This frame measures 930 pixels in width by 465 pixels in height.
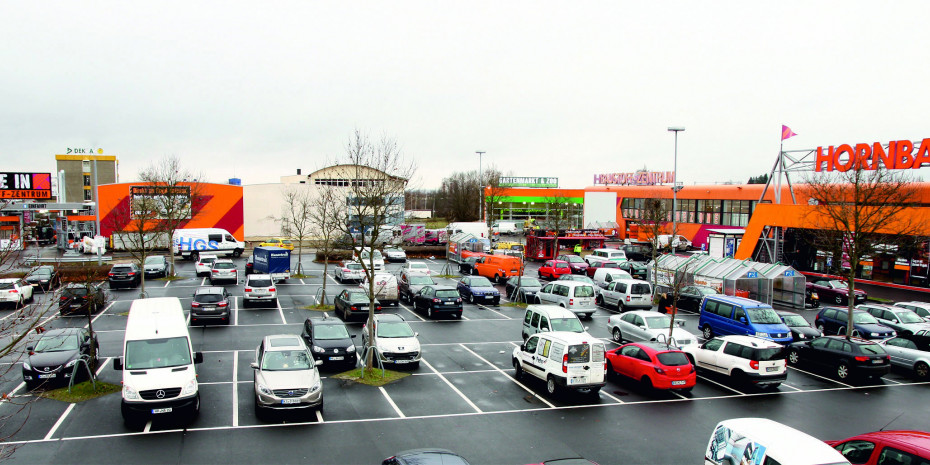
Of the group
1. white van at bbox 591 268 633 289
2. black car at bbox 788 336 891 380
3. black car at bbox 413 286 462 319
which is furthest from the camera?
white van at bbox 591 268 633 289

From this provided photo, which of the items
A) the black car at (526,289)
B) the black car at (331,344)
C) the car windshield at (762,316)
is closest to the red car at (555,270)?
the black car at (526,289)

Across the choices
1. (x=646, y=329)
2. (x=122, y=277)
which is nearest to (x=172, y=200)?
(x=122, y=277)

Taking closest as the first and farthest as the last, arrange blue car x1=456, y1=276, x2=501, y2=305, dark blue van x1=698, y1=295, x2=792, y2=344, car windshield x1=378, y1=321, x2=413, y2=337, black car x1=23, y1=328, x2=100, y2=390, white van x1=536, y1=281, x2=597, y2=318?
1. black car x1=23, y1=328, x2=100, y2=390
2. car windshield x1=378, y1=321, x2=413, y2=337
3. dark blue van x1=698, y1=295, x2=792, y2=344
4. white van x1=536, y1=281, x2=597, y2=318
5. blue car x1=456, y1=276, x2=501, y2=305

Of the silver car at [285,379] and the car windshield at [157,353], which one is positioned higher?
the car windshield at [157,353]

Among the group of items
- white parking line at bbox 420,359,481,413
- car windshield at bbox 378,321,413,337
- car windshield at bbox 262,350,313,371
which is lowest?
white parking line at bbox 420,359,481,413

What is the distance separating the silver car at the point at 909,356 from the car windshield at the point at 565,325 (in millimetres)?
10304

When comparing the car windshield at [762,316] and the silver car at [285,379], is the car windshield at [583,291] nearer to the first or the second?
the car windshield at [762,316]

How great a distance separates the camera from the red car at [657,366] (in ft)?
54.0

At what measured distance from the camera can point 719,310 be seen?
80.5ft

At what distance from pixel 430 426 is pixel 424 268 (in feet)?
84.0

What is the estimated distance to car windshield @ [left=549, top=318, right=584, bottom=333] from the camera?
20.5 m

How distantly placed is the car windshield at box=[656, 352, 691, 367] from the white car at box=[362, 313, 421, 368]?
7.08m

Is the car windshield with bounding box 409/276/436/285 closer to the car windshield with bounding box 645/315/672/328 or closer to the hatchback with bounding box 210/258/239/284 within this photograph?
the hatchback with bounding box 210/258/239/284

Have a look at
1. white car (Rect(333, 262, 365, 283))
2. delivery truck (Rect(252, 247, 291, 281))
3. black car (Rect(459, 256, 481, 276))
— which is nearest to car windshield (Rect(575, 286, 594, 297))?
white car (Rect(333, 262, 365, 283))
